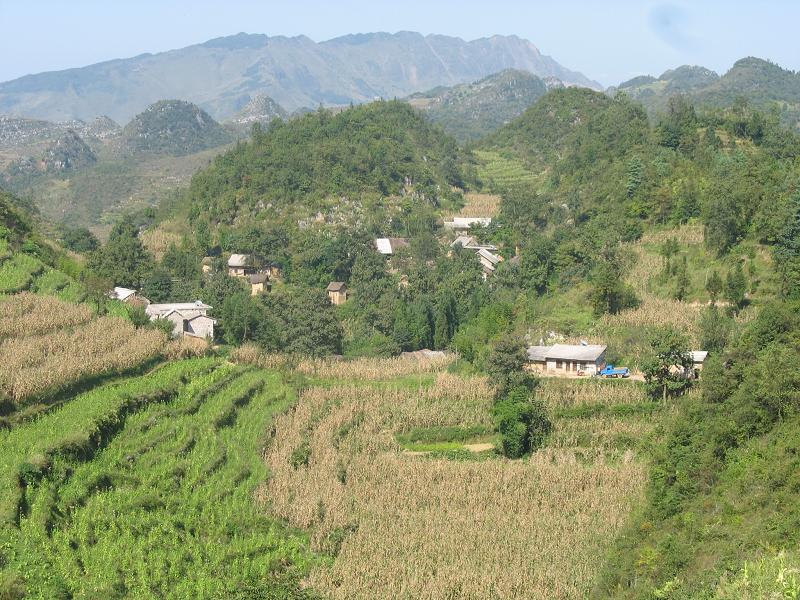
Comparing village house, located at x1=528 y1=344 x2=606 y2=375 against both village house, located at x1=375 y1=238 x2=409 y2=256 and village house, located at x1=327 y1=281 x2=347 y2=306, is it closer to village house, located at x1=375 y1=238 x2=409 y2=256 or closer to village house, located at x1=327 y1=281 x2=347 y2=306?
village house, located at x1=327 y1=281 x2=347 y2=306

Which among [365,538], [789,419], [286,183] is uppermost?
[286,183]

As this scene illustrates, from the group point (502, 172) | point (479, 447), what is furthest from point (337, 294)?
point (502, 172)

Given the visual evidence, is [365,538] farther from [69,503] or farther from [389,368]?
[389,368]

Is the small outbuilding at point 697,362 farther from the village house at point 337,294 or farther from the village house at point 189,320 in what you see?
the village house at point 337,294

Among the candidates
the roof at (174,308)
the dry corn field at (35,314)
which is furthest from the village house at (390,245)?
the dry corn field at (35,314)

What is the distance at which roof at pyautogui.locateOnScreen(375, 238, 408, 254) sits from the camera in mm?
47494

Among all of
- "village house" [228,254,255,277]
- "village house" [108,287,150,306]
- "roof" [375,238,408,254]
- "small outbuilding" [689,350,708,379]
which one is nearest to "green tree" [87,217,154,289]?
"village house" [108,287,150,306]

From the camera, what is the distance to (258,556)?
64.2ft

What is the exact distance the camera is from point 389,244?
48.1 meters

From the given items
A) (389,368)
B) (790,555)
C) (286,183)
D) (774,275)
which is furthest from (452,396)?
(286,183)

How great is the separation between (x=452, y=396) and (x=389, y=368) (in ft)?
11.8

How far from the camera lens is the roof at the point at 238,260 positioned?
45719 millimetres

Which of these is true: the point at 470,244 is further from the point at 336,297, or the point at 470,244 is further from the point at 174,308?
the point at 174,308

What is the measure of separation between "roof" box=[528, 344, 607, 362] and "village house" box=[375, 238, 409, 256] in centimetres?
1684
